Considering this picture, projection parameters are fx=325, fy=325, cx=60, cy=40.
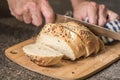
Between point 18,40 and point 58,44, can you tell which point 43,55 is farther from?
point 18,40

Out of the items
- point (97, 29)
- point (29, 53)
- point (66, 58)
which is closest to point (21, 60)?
point (29, 53)

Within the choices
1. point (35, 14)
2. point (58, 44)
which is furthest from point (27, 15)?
point (58, 44)

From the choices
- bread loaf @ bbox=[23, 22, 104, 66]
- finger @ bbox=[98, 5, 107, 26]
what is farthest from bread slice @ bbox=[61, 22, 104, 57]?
finger @ bbox=[98, 5, 107, 26]

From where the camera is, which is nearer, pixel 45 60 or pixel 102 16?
pixel 45 60

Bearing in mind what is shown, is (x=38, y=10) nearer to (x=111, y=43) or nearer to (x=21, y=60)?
(x=21, y=60)

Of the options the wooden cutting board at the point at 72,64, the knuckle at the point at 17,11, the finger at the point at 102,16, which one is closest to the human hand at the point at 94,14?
the finger at the point at 102,16

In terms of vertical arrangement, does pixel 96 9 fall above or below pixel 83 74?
above

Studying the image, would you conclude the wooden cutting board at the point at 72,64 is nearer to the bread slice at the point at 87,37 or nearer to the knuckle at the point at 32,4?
the bread slice at the point at 87,37
